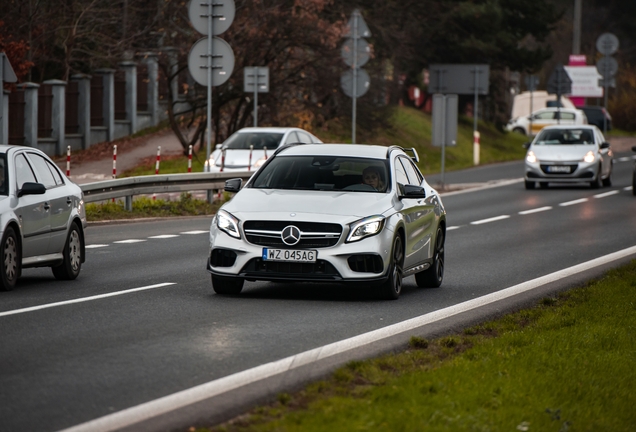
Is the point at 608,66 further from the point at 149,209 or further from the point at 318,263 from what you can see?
the point at 318,263

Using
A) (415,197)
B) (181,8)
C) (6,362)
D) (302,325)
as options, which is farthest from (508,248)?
(181,8)

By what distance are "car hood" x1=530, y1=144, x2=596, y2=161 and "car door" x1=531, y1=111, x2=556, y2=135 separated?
32.7 metres

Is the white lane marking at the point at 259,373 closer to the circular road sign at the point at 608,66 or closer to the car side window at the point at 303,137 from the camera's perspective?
the car side window at the point at 303,137

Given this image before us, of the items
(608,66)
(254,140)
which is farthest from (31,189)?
(608,66)

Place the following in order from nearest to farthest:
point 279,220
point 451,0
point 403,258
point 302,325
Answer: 1. point 302,325
2. point 279,220
3. point 403,258
4. point 451,0

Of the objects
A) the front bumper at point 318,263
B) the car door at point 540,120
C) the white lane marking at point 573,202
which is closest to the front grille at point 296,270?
the front bumper at point 318,263

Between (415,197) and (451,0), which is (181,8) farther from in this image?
(415,197)

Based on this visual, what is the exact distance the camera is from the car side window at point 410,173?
14.7 m

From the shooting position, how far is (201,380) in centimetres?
830

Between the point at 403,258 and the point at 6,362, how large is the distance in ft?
17.6

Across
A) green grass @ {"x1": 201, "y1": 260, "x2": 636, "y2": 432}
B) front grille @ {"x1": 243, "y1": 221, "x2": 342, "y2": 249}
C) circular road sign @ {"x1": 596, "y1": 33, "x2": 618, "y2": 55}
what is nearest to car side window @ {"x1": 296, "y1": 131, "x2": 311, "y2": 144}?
front grille @ {"x1": 243, "y1": 221, "x2": 342, "y2": 249}

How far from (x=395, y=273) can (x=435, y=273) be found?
1.68 meters

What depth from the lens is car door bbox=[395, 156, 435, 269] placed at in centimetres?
1364

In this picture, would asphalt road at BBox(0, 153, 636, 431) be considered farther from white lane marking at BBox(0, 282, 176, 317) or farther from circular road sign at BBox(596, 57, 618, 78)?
circular road sign at BBox(596, 57, 618, 78)
